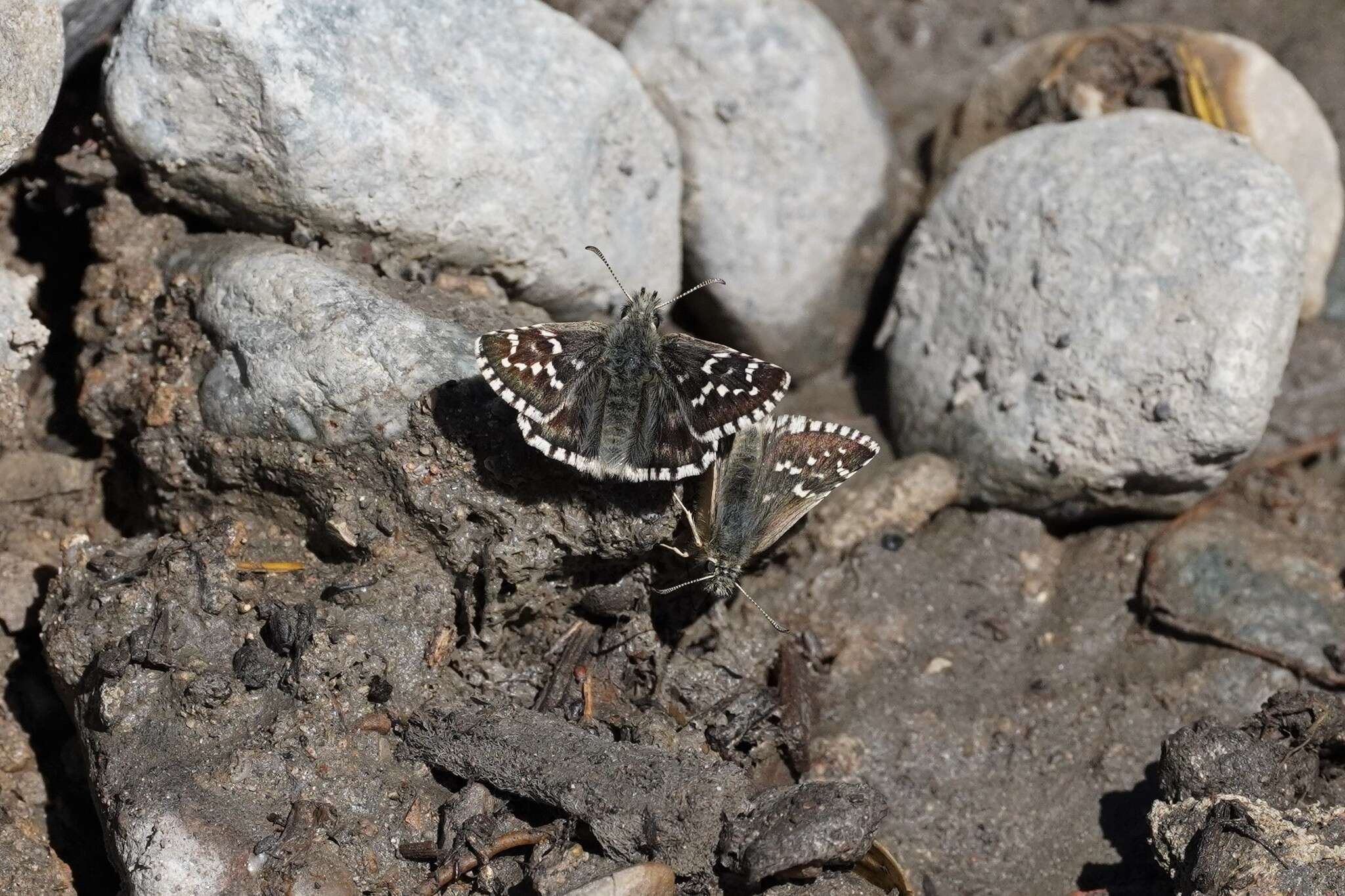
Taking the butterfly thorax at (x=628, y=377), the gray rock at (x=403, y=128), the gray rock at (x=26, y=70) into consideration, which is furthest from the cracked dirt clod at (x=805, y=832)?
the gray rock at (x=26, y=70)

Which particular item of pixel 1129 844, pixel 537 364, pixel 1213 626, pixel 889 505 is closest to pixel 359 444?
pixel 537 364

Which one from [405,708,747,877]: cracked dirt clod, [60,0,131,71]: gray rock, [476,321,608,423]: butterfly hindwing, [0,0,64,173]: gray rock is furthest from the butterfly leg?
[60,0,131,71]: gray rock

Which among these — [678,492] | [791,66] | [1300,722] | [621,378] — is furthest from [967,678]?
[791,66]

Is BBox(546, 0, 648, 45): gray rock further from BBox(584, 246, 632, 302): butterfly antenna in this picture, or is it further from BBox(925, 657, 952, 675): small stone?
BBox(925, 657, 952, 675): small stone

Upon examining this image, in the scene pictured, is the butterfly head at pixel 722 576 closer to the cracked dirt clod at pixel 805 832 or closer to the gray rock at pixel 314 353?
the cracked dirt clod at pixel 805 832

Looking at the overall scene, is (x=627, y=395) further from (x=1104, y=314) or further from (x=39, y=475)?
(x=39, y=475)

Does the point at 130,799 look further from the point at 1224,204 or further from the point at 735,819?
the point at 1224,204
